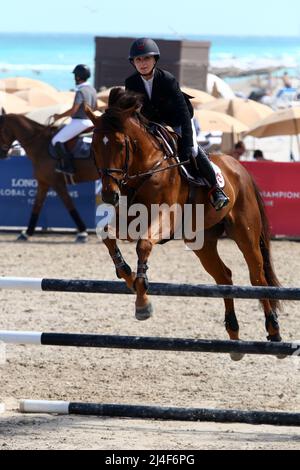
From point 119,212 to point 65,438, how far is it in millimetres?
1704

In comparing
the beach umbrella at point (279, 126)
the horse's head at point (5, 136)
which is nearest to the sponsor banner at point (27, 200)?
the horse's head at point (5, 136)

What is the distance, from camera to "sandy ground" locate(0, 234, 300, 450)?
6.54 metres

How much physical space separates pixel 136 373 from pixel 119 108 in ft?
7.73

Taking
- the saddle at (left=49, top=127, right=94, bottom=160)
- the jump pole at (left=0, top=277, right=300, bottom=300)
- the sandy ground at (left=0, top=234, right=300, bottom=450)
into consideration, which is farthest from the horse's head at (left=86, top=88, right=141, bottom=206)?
the saddle at (left=49, top=127, right=94, bottom=160)

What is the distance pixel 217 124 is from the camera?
1966 centimetres

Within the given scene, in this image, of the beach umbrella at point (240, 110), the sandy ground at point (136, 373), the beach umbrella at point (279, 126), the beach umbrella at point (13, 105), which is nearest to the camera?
the sandy ground at point (136, 373)

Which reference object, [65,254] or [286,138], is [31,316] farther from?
[286,138]

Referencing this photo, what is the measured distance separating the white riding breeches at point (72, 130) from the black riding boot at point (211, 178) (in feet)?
24.3

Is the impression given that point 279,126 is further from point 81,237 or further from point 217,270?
point 217,270

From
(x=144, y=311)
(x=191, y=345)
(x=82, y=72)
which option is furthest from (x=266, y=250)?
(x=82, y=72)

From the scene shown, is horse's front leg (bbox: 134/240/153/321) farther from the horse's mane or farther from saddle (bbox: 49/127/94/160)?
saddle (bbox: 49/127/94/160)

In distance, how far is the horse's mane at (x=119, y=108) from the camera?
701 centimetres

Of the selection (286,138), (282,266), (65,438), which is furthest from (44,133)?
(286,138)

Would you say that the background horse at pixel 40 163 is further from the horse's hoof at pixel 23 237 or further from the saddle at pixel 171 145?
the saddle at pixel 171 145
